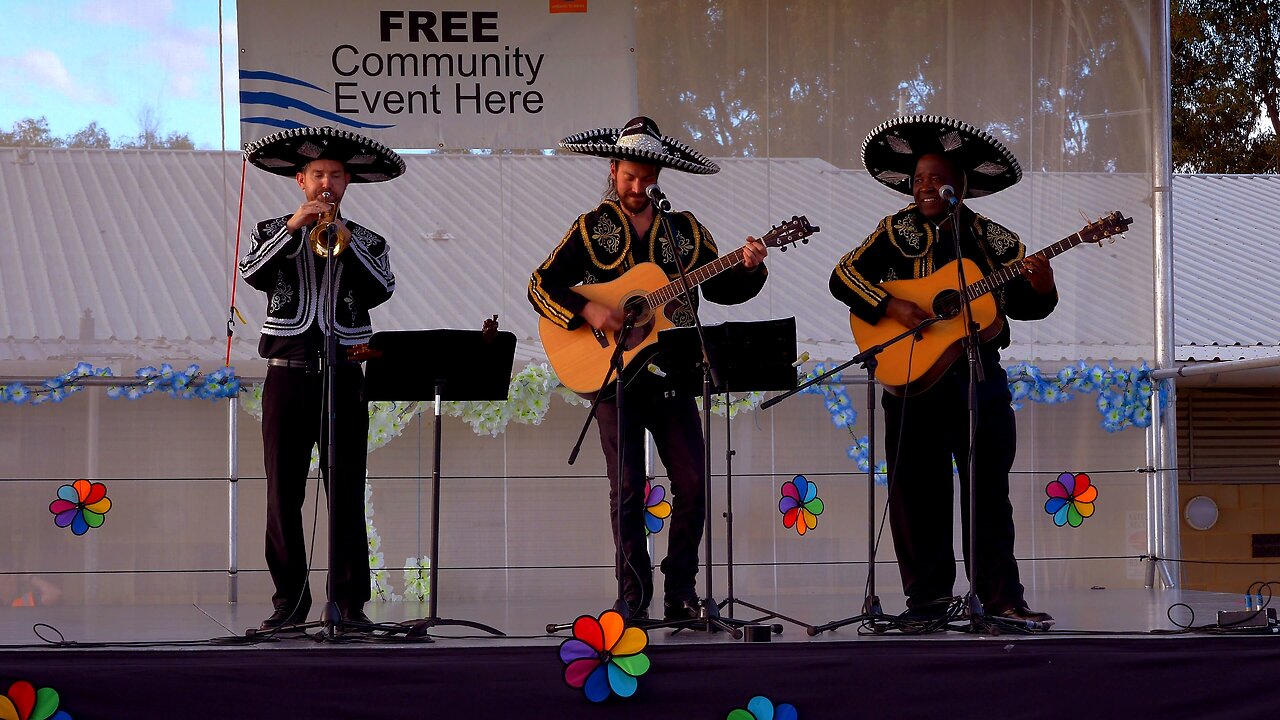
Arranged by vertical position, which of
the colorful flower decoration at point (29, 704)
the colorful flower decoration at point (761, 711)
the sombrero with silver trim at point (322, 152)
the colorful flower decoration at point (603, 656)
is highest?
the sombrero with silver trim at point (322, 152)

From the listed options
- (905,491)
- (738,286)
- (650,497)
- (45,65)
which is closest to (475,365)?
(738,286)

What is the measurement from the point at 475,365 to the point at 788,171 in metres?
2.60

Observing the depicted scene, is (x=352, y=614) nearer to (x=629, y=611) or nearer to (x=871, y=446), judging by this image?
(x=629, y=611)

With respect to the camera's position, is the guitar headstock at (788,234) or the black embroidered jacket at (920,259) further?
the black embroidered jacket at (920,259)

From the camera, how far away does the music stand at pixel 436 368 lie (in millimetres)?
4168

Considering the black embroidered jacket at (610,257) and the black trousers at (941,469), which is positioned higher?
the black embroidered jacket at (610,257)

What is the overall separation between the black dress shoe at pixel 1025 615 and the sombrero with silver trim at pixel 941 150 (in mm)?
1434

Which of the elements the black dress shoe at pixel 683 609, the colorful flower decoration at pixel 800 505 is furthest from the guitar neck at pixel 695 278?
the colorful flower decoration at pixel 800 505

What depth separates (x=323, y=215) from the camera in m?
4.14

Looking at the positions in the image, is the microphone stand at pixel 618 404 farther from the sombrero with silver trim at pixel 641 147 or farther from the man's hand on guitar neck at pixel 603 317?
the sombrero with silver trim at pixel 641 147

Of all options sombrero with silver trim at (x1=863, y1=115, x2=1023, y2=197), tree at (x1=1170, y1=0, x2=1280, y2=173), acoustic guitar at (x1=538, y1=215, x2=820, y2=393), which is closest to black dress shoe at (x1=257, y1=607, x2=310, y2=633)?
acoustic guitar at (x1=538, y1=215, x2=820, y2=393)

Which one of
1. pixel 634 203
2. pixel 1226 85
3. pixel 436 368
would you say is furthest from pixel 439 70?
pixel 1226 85

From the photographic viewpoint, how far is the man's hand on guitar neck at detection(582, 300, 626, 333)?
4527mm

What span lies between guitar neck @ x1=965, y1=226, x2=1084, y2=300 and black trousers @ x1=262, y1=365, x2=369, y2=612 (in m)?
2.04
